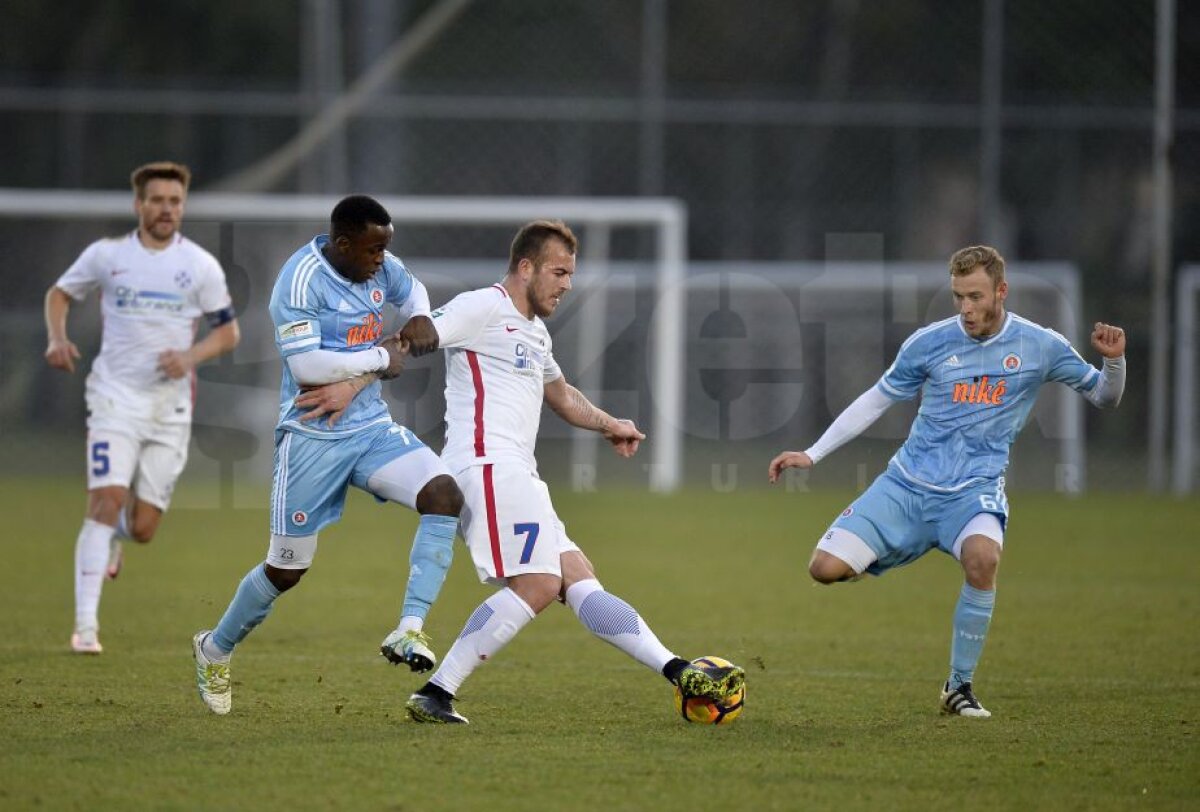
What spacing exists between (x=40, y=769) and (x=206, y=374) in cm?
1608

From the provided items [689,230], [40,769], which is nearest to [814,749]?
[40,769]

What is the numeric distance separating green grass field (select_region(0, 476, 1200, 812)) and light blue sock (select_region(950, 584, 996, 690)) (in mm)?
252

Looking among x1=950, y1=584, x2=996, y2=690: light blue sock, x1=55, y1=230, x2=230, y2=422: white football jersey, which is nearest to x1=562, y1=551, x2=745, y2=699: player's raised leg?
x1=950, y1=584, x2=996, y2=690: light blue sock

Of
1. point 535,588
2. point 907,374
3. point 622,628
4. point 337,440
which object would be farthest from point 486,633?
point 907,374

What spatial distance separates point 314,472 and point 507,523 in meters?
0.86

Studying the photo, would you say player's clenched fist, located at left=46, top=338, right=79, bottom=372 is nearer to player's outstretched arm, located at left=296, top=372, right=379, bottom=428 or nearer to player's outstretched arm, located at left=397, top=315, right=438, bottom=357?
player's outstretched arm, located at left=296, top=372, right=379, bottom=428

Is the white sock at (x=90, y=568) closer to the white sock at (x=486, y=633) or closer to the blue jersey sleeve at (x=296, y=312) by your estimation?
the blue jersey sleeve at (x=296, y=312)

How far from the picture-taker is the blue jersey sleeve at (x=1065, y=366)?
7566 mm

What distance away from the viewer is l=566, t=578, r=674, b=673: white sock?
688 cm

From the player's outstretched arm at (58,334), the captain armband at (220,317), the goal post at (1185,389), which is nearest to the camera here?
the player's outstretched arm at (58,334)

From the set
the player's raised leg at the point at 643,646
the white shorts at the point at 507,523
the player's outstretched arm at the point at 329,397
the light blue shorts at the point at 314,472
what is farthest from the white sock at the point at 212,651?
the player's raised leg at the point at 643,646

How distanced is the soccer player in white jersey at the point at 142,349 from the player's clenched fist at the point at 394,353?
9.61ft

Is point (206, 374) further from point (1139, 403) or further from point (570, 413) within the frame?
point (570, 413)

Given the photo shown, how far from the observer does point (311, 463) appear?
7035 millimetres
